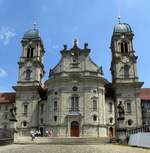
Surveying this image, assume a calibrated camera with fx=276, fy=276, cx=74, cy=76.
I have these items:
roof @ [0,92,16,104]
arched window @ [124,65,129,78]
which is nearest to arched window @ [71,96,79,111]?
arched window @ [124,65,129,78]

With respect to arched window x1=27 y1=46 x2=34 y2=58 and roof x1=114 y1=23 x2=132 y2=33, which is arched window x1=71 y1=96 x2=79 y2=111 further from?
roof x1=114 y1=23 x2=132 y2=33

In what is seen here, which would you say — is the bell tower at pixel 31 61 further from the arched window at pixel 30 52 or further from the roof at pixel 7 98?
the roof at pixel 7 98

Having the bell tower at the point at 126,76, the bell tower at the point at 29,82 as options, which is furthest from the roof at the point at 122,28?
the bell tower at the point at 29,82

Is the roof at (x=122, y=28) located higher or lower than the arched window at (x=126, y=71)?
higher

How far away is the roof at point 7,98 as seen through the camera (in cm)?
6769

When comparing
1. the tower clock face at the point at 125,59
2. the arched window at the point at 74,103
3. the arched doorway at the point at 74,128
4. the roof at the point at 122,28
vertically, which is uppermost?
the roof at the point at 122,28

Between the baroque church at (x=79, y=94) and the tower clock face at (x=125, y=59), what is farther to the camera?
the tower clock face at (x=125, y=59)

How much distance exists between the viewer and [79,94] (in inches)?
2179

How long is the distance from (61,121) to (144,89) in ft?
83.4

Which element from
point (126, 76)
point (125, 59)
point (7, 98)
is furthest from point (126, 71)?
point (7, 98)

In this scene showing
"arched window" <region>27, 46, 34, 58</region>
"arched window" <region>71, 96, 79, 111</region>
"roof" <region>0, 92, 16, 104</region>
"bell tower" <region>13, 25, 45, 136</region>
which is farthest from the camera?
"roof" <region>0, 92, 16, 104</region>

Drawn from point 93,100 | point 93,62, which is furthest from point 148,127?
point 93,62

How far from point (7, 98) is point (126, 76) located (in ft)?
99.6

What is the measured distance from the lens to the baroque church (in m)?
53.8
